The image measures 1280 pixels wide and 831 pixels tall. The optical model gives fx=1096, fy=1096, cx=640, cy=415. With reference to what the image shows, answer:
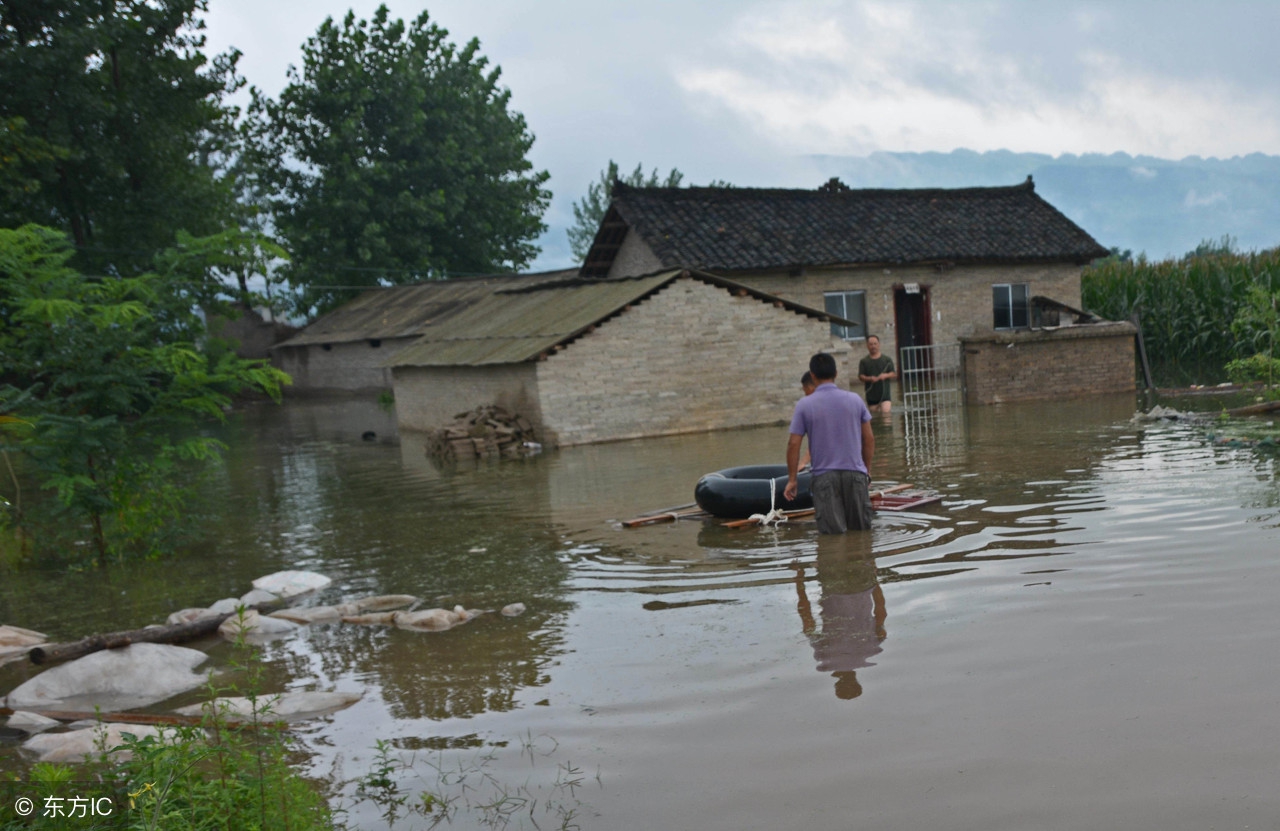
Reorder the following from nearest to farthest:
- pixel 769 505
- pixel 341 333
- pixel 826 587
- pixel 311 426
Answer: pixel 826 587 < pixel 769 505 < pixel 311 426 < pixel 341 333

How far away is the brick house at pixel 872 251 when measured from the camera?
2934cm

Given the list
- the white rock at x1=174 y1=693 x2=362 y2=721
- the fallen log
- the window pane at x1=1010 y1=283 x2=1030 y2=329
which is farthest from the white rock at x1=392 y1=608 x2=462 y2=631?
the window pane at x1=1010 y1=283 x2=1030 y2=329

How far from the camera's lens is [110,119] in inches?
1075

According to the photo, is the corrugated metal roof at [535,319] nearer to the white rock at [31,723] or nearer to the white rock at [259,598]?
the white rock at [259,598]

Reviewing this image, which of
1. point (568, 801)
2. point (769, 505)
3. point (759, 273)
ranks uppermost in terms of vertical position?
point (759, 273)

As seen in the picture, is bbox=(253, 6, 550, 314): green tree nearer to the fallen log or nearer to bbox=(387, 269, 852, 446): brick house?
bbox=(387, 269, 852, 446): brick house

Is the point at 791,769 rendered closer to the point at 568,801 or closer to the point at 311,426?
the point at 568,801

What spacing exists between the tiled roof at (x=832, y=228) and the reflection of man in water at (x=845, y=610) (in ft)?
61.2

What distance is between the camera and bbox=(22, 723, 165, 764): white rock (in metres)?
6.03

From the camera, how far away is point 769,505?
468 inches

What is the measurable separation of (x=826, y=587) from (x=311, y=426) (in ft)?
85.9

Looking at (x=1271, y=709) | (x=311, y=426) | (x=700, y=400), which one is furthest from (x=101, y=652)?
(x=311, y=426)

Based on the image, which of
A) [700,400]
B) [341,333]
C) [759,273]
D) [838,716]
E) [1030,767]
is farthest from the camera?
[341,333]

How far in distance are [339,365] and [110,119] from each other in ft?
62.4
